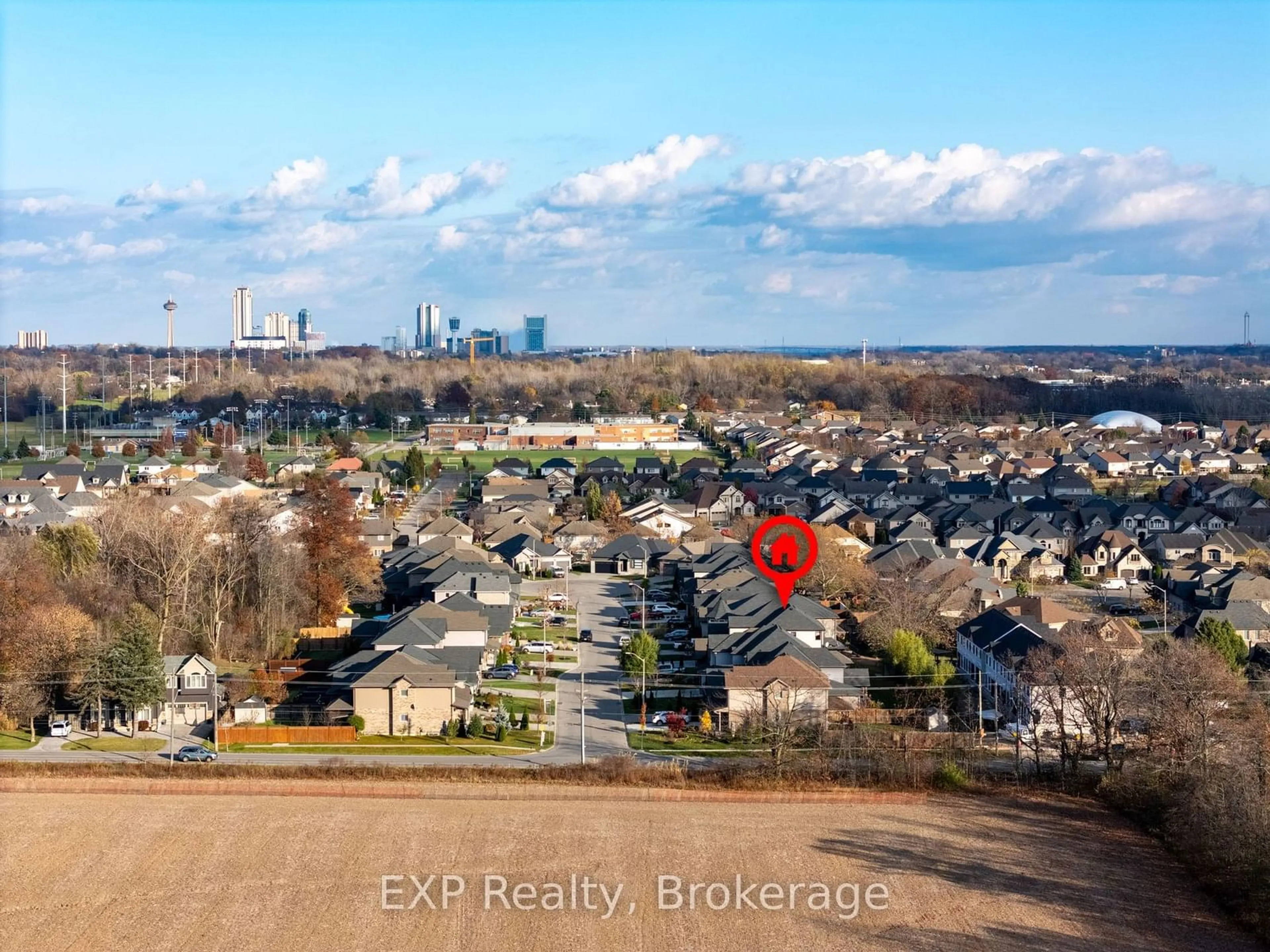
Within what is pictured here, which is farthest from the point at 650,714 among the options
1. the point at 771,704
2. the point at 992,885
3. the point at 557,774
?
the point at 992,885

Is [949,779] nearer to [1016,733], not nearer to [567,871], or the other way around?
[1016,733]

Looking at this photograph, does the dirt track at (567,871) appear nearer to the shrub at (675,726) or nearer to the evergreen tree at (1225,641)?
the shrub at (675,726)

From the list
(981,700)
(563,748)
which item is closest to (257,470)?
(563,748)

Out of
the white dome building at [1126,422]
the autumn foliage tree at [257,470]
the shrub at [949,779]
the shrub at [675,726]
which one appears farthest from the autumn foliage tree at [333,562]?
the white dome building at [1126,422]

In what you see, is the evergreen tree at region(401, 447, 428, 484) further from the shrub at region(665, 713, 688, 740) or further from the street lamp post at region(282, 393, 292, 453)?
the shrub at region(665, 713, 688, 740)

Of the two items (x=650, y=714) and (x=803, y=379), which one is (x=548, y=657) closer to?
(x=650, y=714)
